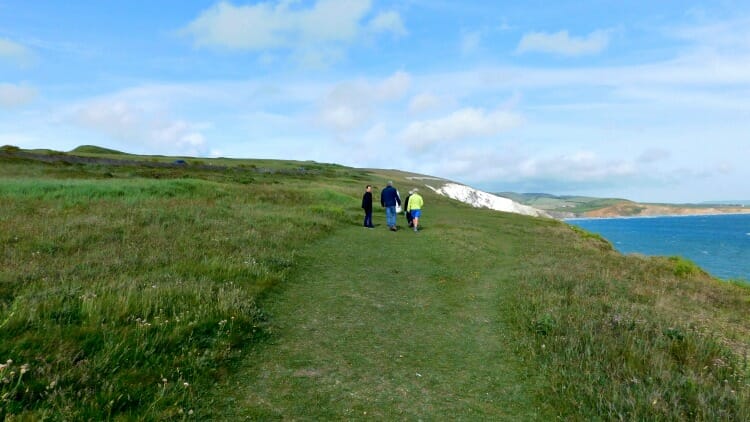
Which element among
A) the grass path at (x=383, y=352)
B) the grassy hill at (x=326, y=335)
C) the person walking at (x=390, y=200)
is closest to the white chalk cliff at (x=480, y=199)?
the person walking at (x=390, y=200)

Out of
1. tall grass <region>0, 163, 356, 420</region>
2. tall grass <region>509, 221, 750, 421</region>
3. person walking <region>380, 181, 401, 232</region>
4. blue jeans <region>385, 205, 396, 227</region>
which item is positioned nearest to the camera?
tall grass <region>0, 163, 356, 420</region>

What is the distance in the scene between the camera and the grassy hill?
5566mm

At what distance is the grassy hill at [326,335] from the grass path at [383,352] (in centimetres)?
4

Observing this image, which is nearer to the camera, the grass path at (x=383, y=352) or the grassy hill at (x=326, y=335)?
the grassy hill at (x=326, y=335)

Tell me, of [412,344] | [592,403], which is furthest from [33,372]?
[592,403]

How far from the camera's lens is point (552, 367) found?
7082 mm

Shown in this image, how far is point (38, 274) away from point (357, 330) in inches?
323

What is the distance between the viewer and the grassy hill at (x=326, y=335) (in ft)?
18.3

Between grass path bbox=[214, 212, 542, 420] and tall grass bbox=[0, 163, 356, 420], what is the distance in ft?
2.64

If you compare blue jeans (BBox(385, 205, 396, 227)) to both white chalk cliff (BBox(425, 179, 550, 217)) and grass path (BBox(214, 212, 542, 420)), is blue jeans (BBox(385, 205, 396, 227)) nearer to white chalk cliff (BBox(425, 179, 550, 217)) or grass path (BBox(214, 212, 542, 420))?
grass path (BBox(214, 212, 542, 420))

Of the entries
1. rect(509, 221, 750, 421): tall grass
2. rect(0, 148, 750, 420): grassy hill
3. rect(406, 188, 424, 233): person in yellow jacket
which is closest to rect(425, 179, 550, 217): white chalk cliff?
rect(406, 188, 424, 233): person in yellow jacket

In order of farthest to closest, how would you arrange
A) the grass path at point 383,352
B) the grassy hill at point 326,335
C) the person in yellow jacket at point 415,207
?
the person in yellow jacket at point 415,207
the grass path at point 383,352
the grassy hill at point 326,335

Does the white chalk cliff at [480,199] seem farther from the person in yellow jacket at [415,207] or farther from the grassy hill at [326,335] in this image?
the grassy hill at [326,335]

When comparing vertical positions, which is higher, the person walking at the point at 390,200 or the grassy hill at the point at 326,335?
the person walking at the point at 390,200
